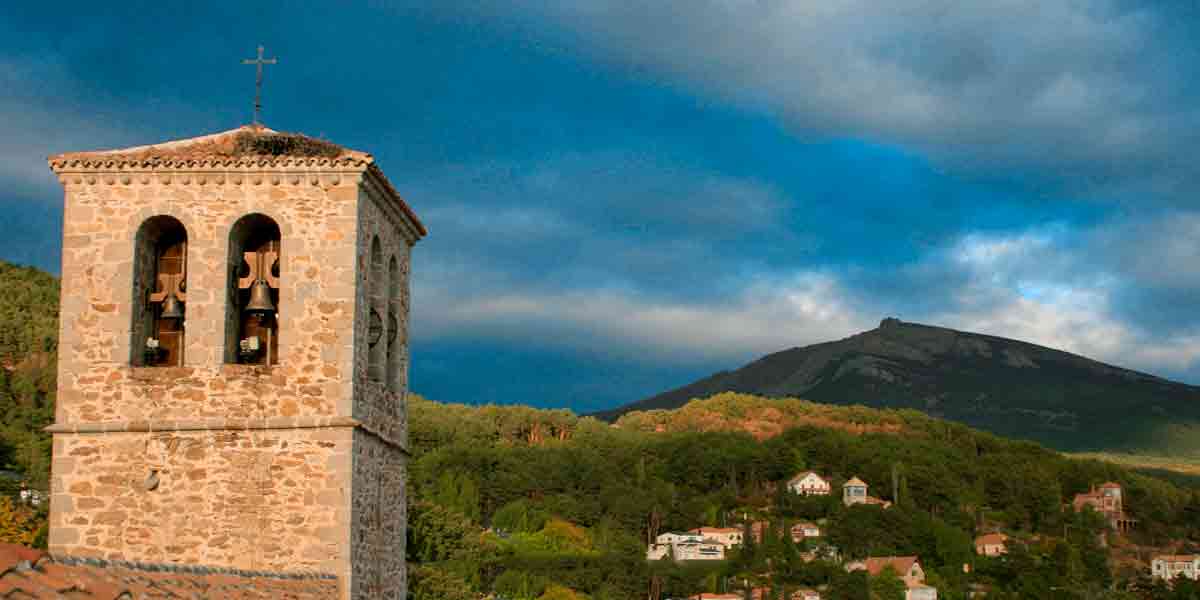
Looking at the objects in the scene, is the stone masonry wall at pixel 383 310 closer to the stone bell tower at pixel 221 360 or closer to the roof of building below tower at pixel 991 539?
the stone bell tower at pixel 221 360

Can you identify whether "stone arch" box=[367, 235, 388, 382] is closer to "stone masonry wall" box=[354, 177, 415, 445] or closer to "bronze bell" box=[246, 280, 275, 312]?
"stone masonry wall" box=[354, 177, 415, 445]

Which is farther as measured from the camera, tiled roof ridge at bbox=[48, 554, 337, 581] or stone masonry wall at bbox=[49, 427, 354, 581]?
stone masonry wall at bbox=[49, 427, 354, 581]

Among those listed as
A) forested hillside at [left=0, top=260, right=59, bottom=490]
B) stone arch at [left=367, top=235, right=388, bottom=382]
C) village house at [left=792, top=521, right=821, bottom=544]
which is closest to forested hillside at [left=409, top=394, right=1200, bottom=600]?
village house at [left=792, top=521, right=821, bottom=544]

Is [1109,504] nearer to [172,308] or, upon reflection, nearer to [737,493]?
[737,493]

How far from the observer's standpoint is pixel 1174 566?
11162cm

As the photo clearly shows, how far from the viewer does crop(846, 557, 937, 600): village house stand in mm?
97375

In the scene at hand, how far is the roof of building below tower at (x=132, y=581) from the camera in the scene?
33.1 feet

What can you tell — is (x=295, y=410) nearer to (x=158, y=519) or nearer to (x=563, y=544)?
(x=158, y=519)

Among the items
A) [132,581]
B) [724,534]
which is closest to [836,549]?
[724,534]

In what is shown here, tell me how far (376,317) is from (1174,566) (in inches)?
4229

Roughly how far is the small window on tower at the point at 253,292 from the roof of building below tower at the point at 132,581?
262 cm

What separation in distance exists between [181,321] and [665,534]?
95534 millimetres

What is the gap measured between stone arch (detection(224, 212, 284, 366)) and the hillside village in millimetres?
69596

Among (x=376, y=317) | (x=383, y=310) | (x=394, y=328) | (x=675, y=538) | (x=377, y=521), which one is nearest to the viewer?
(x=377, y=521)
